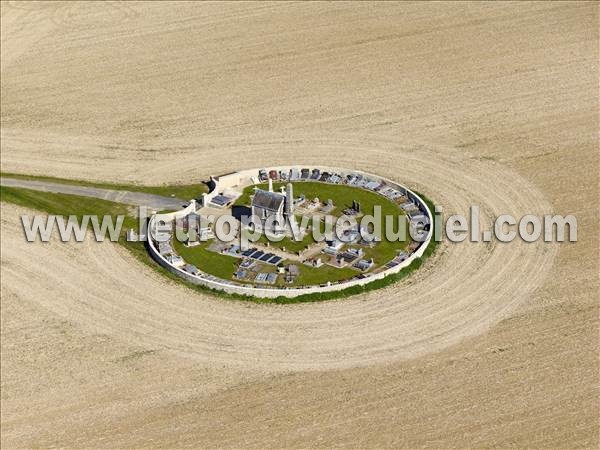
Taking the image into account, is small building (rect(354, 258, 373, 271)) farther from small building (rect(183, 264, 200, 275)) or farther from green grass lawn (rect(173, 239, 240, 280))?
small building (rect(183, 264, 200, 275))

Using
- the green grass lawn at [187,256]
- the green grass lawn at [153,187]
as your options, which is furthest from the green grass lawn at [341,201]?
the green grass lawn at [153,187]

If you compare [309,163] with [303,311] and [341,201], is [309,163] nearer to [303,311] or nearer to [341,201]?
[341,201]

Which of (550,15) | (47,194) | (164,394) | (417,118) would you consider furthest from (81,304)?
(550,15)

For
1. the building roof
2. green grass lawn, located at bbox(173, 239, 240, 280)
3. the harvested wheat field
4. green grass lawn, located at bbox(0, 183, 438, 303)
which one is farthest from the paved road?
the building roof

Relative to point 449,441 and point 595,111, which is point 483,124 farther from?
point 449,441

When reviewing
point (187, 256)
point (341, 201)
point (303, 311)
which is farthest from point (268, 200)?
point (303, 311)

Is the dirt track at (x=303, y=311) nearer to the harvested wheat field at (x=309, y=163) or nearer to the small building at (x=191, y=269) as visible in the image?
the harvested wheat field at (x=309, y=163)
